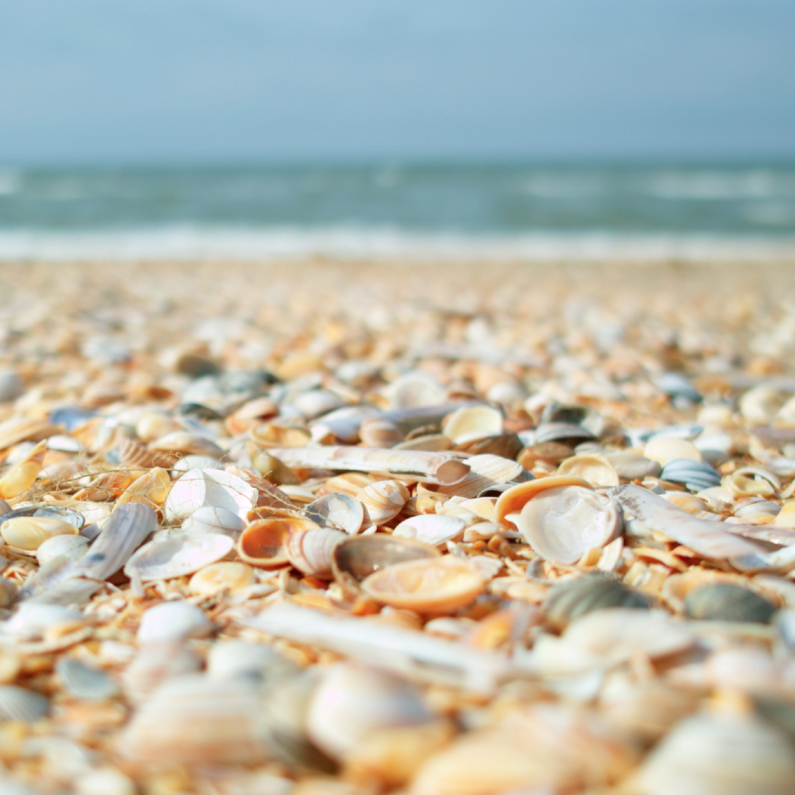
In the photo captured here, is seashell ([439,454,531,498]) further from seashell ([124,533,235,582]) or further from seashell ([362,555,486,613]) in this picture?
seashell ([124,533,235,582])

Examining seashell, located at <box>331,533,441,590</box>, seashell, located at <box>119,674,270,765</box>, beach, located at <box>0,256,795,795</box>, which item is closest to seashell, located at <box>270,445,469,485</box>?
beach, located at <box>0,256,795,795</box>

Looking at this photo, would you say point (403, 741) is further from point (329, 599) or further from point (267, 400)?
point (267, 400)

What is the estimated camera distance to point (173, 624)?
4.11 feet

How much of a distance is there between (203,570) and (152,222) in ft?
41.9

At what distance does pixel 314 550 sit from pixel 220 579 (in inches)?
7.6

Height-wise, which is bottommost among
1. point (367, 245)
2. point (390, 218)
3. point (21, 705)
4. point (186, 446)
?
point (21, 705)

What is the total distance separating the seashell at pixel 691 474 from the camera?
6.33 feet

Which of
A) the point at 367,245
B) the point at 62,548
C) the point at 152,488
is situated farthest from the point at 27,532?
the point at 367,245

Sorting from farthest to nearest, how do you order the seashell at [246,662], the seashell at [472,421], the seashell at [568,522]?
the seashell at [472,421] < the seashell at [568,522] < the seashell at [246,662]

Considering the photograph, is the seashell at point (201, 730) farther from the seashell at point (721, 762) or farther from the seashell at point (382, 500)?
the seashell at point (382, 500)

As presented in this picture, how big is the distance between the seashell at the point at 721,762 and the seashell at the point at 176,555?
0.95 meters

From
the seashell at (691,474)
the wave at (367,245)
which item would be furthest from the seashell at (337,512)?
the wave at (367,245)

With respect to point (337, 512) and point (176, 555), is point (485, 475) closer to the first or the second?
point (337, 512)

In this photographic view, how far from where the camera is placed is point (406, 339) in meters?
4.18
